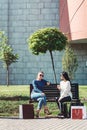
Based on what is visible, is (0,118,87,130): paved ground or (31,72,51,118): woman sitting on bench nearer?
(0,118,87,130): paved ground

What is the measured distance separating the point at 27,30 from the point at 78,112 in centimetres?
3555

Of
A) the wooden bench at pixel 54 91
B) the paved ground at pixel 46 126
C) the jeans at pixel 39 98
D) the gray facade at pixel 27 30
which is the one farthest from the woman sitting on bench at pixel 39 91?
the gray facade at pixel 27 30

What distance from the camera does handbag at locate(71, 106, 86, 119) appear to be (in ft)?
44.5

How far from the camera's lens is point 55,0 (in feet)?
162

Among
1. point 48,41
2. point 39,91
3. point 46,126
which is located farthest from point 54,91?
point 48,41

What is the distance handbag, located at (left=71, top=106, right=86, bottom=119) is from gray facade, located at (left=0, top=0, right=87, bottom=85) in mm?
34190

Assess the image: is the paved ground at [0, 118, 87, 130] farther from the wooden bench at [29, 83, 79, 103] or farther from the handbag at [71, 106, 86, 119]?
the wooden bench at [29, 83, 79, 103]

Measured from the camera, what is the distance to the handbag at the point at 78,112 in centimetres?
1355

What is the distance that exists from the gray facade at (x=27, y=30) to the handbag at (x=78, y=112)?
Answer: 34190mm

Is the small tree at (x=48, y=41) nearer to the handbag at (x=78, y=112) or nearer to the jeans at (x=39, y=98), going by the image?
the jeans at (x=39, y=98)

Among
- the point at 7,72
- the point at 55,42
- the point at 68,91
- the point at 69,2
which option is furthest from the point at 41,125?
the point at 7,72

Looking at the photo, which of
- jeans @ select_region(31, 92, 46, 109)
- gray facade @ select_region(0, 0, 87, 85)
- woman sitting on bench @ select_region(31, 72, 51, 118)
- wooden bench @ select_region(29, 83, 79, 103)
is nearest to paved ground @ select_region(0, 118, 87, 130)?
jeans @ select_region(31, 92, 46, 109)

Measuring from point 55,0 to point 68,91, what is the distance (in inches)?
1404

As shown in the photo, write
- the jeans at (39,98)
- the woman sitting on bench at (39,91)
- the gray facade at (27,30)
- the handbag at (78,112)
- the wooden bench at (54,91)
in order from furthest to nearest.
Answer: the gray facade at (27,30) < the wooden bench at (54,91) < the woman sitting on bench at (39,91) < the jeans at (39,98) < the handbag at (78,112)
